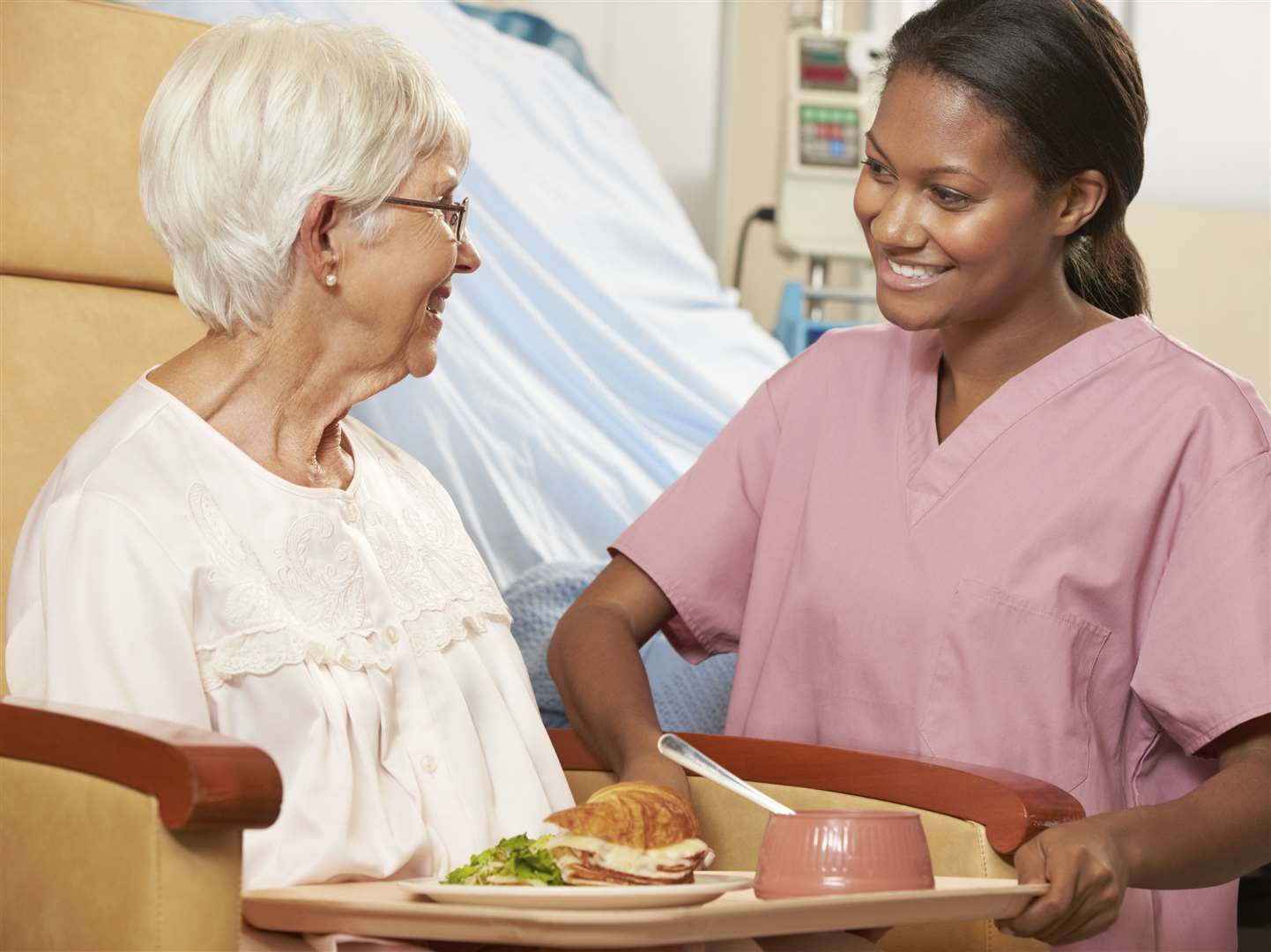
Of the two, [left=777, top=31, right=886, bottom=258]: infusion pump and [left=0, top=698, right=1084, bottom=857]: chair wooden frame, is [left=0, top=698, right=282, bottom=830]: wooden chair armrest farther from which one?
[left=777, top=31, right=886, bottom=258]: infusion pump

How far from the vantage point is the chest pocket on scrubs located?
1.32 m

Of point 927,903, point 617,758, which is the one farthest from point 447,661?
point 927,903

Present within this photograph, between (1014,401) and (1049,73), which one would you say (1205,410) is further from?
(1049,73)

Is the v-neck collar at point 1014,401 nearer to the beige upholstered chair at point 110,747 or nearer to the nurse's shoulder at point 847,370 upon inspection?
the nurse's shoulder at point 847,370

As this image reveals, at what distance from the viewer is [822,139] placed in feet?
12.8

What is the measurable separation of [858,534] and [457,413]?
1134 mm

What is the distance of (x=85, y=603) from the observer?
1.00 m

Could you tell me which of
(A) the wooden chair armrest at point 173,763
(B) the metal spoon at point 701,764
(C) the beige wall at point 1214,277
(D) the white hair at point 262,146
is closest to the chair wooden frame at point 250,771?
(A) the wooden chair armrest at point 173,763

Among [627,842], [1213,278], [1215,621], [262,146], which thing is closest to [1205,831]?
[1215,621]

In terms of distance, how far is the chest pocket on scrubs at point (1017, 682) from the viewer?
132 cm

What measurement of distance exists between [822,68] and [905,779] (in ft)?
9.69

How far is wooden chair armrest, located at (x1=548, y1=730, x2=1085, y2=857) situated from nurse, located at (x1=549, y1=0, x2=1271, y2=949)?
3.0 inches

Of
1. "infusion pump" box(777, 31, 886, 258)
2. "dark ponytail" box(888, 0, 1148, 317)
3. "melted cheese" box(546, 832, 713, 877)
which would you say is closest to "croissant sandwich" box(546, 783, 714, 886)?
"melted cheese" box(546, 832, 713, 877)

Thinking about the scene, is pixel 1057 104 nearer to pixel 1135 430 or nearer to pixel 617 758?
pixel 1135 430
